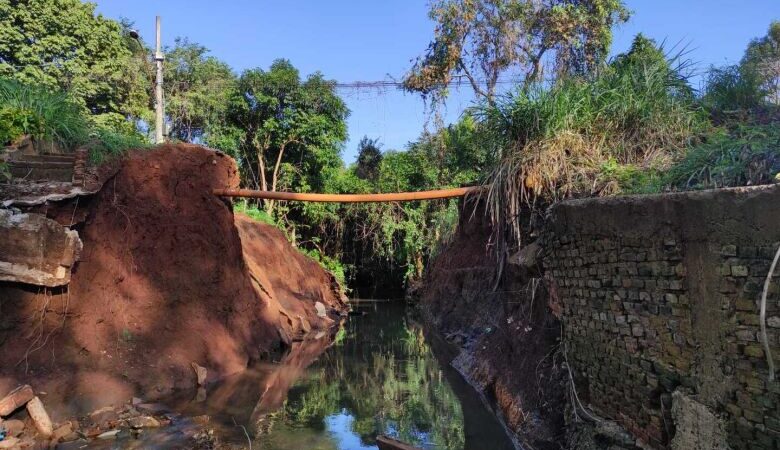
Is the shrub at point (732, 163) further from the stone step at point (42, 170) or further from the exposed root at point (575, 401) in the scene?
the stone step at point (42, 170)

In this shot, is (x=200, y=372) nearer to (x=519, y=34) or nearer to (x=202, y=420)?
(x=202, y=420)

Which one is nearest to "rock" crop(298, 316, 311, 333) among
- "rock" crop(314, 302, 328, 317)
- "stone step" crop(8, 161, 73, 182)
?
"rock" crop(314, 302, 328, 317)

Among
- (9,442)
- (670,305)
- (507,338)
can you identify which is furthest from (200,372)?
(670,305)

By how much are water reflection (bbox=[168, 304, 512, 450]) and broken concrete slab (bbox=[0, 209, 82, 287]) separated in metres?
2.82

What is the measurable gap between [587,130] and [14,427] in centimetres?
855

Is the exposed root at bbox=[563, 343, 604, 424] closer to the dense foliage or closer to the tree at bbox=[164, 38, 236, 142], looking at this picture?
the dense foliage

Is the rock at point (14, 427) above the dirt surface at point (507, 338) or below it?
below

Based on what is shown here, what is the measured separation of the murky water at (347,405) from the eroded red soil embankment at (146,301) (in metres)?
0.91

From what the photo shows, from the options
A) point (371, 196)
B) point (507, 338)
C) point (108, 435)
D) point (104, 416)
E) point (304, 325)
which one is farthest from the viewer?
point (304, 325)

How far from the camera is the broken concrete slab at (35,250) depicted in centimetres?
791

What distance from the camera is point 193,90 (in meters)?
25.3

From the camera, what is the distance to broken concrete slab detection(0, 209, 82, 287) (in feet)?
25.9

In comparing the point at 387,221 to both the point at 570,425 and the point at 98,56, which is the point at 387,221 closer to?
the point at 98,56

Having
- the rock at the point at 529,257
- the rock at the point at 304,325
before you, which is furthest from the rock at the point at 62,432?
the rock at the point at 304,325
